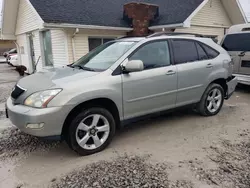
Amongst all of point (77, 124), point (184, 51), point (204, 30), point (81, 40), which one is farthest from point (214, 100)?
point (204, 30)

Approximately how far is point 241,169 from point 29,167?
9.75 feet

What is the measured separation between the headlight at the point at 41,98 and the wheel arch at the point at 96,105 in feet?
1.20

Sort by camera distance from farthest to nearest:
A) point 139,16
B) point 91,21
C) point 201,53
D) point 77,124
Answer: point 139,16 → point 91,21 → point 201,53 → point 77,124

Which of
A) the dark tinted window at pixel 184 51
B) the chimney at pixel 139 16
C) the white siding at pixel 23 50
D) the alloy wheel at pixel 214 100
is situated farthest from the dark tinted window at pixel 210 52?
the white siding at pixel 23 50

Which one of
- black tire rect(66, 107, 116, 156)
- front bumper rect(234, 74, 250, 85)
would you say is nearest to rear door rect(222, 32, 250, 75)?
front bumper rect(234, 74, 250, 85)

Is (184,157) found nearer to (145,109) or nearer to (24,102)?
(145,109)

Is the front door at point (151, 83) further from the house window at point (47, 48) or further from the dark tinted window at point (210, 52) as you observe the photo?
the house window at point (47, 48)

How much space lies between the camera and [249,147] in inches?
147

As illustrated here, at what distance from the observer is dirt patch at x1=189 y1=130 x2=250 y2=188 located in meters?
2.84

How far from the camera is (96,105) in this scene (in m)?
3.55

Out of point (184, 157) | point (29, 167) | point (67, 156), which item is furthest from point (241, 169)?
point (29, 167)

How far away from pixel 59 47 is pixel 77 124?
7731 millimetres

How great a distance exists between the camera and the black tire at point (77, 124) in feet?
10.8

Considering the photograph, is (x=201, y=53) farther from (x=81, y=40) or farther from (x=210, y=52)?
(x=81, y=40)
